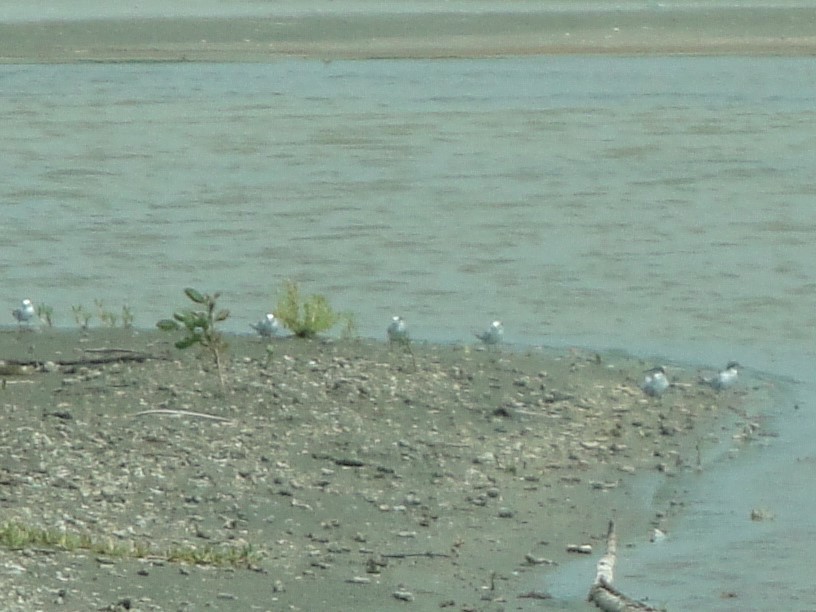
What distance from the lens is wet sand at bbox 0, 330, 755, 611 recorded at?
632 centimetres

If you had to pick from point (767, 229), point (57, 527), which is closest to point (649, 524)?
point (57, 527)

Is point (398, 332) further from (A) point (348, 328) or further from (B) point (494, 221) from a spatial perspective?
(B) point (494, 221)

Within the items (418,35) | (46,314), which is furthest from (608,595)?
(418,35)

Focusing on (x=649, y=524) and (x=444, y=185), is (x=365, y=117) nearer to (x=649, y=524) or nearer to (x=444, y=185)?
(x=444, y=185)

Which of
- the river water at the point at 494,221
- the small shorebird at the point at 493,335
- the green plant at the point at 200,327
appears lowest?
the river water at the point at 494,221

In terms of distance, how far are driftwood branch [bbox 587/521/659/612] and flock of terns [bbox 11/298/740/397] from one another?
2.26m

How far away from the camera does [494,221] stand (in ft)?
47.0

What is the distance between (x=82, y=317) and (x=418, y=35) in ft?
80.3

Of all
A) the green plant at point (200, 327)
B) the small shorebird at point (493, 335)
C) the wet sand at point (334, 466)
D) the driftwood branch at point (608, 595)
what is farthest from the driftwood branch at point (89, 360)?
the driftwood branch at point (608, 595)

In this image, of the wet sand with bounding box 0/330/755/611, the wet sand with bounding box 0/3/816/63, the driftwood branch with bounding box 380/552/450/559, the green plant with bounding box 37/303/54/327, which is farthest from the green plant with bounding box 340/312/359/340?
the wet sand with bounding box 0/3/816/63

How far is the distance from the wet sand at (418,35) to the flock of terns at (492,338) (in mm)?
21574

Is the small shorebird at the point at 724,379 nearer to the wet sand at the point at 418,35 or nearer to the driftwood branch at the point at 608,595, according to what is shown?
the driftwood branch at the point at 608,595

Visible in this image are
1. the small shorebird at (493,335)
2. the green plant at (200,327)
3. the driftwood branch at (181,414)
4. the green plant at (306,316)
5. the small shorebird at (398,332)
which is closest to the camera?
the driftwood branch at (181,414)

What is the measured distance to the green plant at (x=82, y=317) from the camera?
1002 cm
